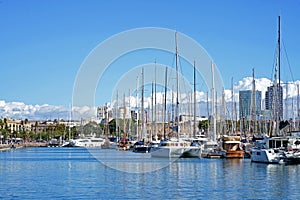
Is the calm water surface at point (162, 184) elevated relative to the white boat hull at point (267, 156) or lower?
lower

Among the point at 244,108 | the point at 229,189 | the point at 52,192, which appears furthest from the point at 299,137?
the point at 244,108

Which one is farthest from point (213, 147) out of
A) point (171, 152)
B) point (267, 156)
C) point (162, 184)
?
point (162, 184)

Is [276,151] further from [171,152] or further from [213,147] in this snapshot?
[213,147]

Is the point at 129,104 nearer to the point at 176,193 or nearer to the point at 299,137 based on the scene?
the point at 299,137

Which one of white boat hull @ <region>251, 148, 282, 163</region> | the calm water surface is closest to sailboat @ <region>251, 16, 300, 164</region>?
white boat hull @ <region>251, 148, 282, 163</region>

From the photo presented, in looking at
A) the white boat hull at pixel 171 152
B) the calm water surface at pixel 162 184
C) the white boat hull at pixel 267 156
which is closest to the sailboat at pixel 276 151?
the white boat hull at pixel 267 156

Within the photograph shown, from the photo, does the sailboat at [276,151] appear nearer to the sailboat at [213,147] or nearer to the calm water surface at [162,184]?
the calm water surface at [162,184]

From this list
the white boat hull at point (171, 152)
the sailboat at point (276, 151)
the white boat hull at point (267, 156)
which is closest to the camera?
the sailboat at point (276, 151)

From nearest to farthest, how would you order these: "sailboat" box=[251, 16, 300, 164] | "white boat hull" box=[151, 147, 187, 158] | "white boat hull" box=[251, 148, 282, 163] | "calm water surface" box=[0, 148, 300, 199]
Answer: "calm water surface" box=[0, 148, 300, 199], "sailboat" box=[251, 16, 300, 164], "white boat hull" box=[251, 148, 282, 163], "white boat hull" box=[151, 147, 187, 158]

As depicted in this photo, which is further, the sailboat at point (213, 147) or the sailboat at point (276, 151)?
the sailboat at point (213, 147)

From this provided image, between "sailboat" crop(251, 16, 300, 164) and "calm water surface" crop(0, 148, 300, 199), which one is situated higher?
"sailboat" crop(251, 16, 300, 164)

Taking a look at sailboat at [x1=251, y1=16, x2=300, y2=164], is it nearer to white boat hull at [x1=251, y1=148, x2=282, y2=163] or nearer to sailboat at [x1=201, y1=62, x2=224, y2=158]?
white boat hull at [x1=251, y1=148, x2=282, y2=163]

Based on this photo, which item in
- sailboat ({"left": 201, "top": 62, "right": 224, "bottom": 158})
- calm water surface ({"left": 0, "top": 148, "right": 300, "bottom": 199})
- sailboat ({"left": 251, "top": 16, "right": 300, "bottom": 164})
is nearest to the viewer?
calm water surface ({"left": 0, "top": 148, "right": 300, "bottom": 199})

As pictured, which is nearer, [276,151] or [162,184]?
[162,184]
